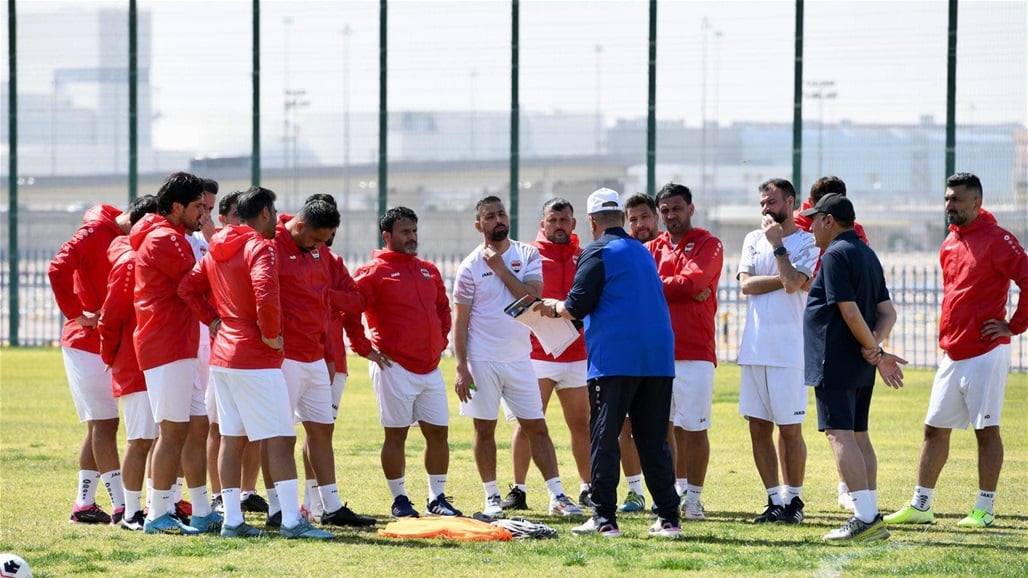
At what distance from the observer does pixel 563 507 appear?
934 centimetres

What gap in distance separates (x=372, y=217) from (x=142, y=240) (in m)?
14.6

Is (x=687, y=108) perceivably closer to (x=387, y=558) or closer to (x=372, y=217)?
(x=372, y=217)

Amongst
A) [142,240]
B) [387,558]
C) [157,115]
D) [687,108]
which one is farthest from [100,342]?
[157,115]

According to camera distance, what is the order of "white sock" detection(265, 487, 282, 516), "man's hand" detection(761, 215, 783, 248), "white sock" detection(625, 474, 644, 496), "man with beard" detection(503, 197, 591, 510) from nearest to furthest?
"white sock" detection(265, 487, 282, 516), "man's hand" detection(761, 215, 783, 248), "white sock" detection(625, 474, 644, 496), "man with beard" detection(503, 197, 591, 510)

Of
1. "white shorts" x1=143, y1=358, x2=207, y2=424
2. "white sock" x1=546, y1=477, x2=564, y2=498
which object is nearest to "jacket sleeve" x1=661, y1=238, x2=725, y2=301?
"white sock" x1=546, y1=477, x2=564, y2=498

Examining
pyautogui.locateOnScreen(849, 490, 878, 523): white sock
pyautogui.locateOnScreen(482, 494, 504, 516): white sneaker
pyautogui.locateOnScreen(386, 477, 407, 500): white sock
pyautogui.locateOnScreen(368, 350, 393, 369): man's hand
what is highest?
pyautogui.locateOnScreen(368, 350, 393, 369): man's hand

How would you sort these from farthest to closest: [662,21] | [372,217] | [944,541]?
[372,217]
[662,21]
[944,541]

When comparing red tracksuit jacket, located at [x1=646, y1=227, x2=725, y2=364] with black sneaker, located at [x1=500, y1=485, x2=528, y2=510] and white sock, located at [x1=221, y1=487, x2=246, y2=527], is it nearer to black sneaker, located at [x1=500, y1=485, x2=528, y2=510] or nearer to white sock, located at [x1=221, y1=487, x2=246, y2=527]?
black sneaker, located at [x1=500, y1=485, x2=528, y2=510]


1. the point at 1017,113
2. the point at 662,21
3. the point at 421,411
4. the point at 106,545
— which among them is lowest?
the point at 106,545

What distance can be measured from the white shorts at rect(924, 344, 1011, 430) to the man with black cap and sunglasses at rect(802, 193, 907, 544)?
1074 mm

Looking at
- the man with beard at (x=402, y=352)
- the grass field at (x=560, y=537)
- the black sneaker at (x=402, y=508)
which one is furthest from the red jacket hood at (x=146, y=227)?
the black sneaker at (x=402, y=508)

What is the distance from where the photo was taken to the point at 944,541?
816cm

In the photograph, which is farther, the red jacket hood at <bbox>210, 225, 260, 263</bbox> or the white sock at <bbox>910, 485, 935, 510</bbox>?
the white sock at <bbox>910, 485, 935, 510</bbox>

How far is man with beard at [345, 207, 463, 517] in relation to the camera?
918 cm
